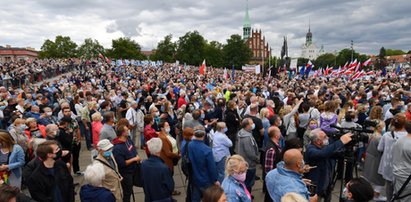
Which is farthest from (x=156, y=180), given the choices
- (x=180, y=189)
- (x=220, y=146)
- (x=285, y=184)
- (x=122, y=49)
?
(x=122, y=49)

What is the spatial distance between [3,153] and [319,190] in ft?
16.8

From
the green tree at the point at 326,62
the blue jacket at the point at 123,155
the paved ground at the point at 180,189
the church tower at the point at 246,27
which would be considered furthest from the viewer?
the church tower at the point at 246,27

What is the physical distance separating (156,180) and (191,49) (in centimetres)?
8311

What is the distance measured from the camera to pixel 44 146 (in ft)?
11.9

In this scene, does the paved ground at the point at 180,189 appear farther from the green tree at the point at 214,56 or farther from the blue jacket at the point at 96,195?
the green tree at the point at 214,56

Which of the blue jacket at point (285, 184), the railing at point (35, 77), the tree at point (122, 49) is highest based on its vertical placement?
the tree at point (122, 49)

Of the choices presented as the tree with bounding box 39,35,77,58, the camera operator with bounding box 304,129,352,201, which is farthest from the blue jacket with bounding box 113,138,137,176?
the tree with bounding box 39,35,77,58

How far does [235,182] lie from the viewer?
10.3 ft

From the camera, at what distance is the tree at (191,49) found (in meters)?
84.0

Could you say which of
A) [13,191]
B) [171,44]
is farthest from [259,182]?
[171,44]

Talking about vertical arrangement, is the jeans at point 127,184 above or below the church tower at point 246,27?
below

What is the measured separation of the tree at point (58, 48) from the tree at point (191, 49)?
42.1 meters

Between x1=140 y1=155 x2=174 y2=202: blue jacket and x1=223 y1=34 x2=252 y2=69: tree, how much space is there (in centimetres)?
8736

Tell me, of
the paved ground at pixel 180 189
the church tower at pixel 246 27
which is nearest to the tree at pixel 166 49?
the church tower at pixel 246 27
